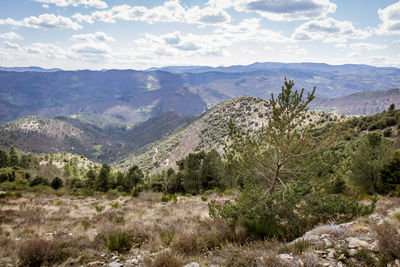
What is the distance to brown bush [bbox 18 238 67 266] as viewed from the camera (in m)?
5.10

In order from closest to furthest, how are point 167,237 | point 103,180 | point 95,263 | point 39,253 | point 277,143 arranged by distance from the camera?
point 39,253 < point 95,263 < point 167,237 < point 277,143 < point 103,180

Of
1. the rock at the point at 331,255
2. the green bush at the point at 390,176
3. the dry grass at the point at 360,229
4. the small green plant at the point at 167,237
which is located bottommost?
the green bush at the point at 390,176

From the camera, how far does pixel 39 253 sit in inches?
206

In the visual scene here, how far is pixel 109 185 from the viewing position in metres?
37.8

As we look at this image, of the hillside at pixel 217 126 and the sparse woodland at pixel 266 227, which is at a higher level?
the sparse woodland at pixel 266 227

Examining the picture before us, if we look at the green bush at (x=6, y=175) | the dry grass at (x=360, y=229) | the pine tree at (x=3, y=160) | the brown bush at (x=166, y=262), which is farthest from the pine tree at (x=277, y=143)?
the pine tree at (x=3, y=160)

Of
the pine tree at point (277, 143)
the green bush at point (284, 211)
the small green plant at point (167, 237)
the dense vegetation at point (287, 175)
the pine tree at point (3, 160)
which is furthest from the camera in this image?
the pine tree at point (3, 160)

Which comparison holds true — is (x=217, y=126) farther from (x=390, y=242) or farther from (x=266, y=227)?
(x=390, y=242)

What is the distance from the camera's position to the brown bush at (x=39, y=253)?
5098 mm

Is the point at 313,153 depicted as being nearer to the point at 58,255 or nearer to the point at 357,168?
the point at 58,255

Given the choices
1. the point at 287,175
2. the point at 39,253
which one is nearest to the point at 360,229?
the point at 287,175

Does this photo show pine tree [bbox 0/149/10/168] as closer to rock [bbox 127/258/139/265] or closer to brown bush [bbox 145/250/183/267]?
rock [bbox 127/258/139/265]

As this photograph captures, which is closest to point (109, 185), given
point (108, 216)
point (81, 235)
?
point (108, 216)

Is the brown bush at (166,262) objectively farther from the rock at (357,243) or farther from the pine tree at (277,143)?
the pine tree at (277,143)
